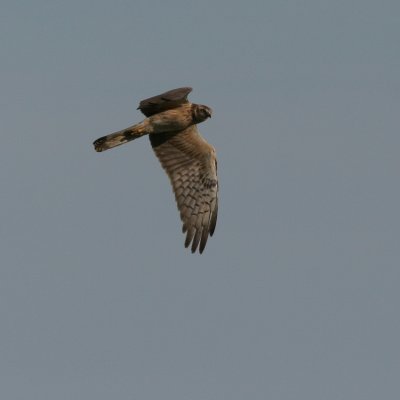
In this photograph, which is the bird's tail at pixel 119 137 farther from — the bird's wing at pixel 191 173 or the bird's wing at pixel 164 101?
the bird's wing at pixel 191 173

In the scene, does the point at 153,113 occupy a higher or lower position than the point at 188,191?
higher

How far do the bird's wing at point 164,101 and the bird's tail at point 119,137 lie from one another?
0.29m

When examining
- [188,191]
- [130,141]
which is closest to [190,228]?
[188,191]

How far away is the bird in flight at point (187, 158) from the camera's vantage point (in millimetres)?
19297

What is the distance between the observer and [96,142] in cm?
1912

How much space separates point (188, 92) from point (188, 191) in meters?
2.00

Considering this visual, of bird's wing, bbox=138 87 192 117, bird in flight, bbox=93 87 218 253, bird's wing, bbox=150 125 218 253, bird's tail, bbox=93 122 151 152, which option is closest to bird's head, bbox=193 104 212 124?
bird in flight, bbox=93 87 218 253

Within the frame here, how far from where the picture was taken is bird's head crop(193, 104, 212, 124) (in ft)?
63.1

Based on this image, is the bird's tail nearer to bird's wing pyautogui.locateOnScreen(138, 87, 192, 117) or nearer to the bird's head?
bird's wing pyautogui.locateOnScreen(138, 87, 192, 117)

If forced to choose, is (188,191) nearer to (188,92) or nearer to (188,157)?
(188,157)

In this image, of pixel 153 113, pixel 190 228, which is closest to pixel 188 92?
pixel 153 113

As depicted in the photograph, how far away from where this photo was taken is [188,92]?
62.0ft

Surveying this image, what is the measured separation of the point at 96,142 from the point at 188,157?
5.95ft

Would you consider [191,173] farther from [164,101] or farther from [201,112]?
[164,101]
